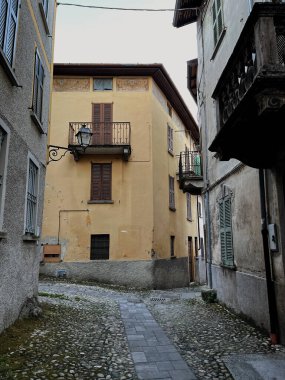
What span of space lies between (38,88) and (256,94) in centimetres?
545

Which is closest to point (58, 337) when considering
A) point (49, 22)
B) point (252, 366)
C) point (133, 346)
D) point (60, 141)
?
point (133, 346)

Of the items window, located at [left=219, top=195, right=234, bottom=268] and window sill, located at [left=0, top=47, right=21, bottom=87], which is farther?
window, located at [left=219, top=195, right=234, bottom=268]

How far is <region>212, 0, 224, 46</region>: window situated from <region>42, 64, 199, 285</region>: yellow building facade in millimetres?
6735

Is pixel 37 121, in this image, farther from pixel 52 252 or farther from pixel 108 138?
pixel 52 252

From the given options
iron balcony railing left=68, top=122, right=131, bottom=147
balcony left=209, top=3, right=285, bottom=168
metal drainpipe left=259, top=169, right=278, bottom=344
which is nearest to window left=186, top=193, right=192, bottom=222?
iron balcony railing left=68, top=122, right=131, bottom=147

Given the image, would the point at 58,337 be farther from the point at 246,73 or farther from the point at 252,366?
the point at 246,73

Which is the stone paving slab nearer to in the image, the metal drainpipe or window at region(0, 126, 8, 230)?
the metal drainpipe

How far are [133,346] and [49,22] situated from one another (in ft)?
26.4

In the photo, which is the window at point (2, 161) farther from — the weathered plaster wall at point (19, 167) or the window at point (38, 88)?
the window at point (38, 88)

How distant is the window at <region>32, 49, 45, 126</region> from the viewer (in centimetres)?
734

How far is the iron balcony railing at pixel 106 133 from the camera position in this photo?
15.9 metres

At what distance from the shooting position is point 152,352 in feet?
16.5

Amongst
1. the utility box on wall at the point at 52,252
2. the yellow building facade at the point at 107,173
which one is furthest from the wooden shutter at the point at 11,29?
the utility box on wall at the point at 52,252

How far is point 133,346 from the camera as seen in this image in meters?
5.34
